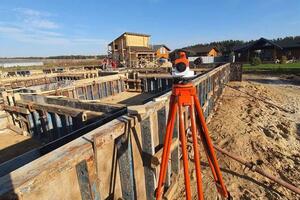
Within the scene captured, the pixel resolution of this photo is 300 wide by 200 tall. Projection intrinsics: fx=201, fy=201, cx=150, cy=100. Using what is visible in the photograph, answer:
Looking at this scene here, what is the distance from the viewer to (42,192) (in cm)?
191

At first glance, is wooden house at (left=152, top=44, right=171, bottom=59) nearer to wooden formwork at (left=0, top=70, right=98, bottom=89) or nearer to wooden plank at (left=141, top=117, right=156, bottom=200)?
wooden formwork at (left=0, top=70, right=98, bottom=89)

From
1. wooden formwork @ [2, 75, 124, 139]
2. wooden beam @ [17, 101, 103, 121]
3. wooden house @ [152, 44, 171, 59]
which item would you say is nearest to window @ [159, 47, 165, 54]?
wooden house @ [152, 44, 171, 59]

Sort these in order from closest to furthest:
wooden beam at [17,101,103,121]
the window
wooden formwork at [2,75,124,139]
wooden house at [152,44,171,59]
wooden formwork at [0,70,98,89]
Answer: wooden beam at [17,101,103,121] → wooden formwork at [2,75,124,139] → wooden formwork at [0,70,98,89] → wooden house at [152,44,171,59] → the window

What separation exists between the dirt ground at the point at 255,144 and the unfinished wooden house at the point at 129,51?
24.1 m

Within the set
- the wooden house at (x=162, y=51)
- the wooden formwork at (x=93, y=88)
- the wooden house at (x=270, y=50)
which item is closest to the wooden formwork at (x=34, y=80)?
the wooden formwork at (x=93, y=88)

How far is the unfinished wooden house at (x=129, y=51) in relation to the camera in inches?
1300

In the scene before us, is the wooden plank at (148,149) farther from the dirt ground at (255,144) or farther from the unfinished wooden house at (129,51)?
the unfinished wooden house at (129,51)

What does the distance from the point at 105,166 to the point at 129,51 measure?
104 ft

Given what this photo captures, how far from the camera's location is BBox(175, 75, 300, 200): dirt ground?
4227 millimetres

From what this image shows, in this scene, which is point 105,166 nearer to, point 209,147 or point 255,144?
point 209,147

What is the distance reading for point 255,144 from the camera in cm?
591

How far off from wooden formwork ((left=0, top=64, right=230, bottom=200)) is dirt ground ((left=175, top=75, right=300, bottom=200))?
1251mm

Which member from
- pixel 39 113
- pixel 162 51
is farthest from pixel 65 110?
pixel 162 51

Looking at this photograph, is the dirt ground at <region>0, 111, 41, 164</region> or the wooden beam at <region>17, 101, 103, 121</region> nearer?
the wooden beam at <region>17, 101, 103, 121</region>
